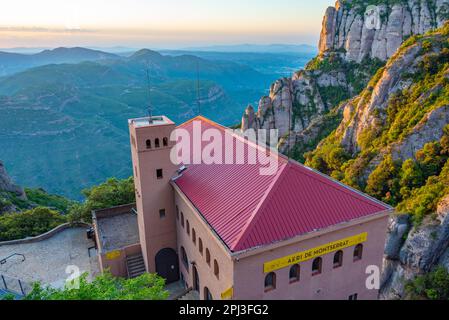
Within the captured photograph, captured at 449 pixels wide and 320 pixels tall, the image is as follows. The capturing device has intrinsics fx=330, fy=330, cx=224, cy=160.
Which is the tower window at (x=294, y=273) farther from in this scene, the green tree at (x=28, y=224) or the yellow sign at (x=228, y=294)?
the green tree at (x=28, y=224)

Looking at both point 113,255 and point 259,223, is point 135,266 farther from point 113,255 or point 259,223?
point 259,223

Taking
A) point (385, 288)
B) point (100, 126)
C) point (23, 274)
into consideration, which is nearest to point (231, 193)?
point (23, 274)

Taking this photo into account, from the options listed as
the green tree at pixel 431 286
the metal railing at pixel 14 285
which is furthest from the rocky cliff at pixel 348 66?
the metal railing at pixel 14 285

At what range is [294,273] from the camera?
844 inches

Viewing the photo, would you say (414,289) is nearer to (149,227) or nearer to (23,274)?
(149,227)

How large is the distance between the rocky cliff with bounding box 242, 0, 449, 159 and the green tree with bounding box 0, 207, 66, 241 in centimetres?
6438

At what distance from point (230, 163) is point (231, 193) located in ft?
12.9

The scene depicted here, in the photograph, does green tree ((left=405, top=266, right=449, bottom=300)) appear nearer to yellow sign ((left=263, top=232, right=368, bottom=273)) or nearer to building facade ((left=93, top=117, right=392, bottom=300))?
building facade ((left=93, top=117, right=392, bottom=300))

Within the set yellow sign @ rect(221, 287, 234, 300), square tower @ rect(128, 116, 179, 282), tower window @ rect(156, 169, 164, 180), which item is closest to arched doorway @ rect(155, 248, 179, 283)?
square tower @ rect(128, 116, 179, 282)

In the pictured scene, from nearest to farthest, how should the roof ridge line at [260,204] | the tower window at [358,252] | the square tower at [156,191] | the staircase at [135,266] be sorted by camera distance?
the roof ridge line at [260,204] < the tower window at [358,252] < the square tower at [156,191] < the staircase at [135,266]

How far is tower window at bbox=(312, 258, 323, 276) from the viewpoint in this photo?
2181 cm

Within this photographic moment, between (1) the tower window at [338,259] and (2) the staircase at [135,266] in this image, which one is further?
(2) the staircase at [135,266]

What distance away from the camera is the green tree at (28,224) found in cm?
4012

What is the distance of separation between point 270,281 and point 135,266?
15298 millimetres
